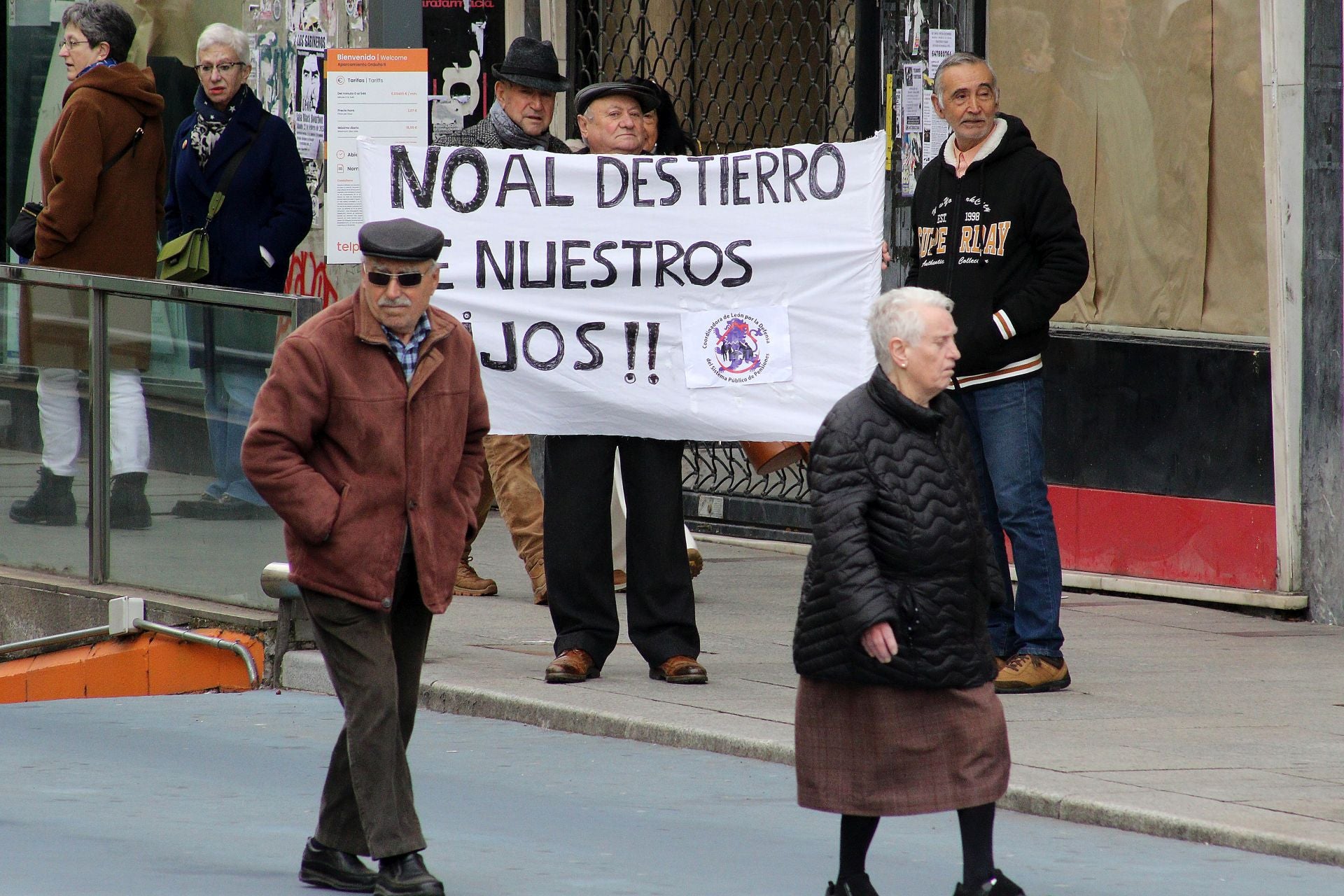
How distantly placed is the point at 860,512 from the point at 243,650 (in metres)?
4.35

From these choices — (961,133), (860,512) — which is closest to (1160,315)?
(961,133)

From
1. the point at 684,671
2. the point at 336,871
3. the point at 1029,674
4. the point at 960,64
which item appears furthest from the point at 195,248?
the point at 336,871

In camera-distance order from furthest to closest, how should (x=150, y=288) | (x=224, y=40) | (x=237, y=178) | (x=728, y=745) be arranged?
(x=237, y=178)
(x=224, y=40)
(x=150, y=288)
(x=728, y=745)

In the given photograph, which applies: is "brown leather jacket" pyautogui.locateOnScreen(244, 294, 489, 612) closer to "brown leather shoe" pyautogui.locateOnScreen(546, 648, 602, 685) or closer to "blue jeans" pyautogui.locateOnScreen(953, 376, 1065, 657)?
"brown leather shoe" pyautogui.locateOnScreen(546, 648, 602, 685)

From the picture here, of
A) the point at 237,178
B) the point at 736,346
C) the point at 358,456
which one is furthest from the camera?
the point at 237,178

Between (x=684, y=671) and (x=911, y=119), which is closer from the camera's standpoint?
(x=684, y=671)

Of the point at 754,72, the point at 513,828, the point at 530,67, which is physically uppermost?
the point at 754,72

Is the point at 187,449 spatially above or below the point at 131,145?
below

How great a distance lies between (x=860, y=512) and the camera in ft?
17.2

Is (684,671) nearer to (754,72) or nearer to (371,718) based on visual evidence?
(371,718)

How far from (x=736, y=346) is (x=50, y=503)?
3.75m

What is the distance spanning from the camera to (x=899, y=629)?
17.1ft

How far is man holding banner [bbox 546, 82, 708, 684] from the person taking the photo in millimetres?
8094

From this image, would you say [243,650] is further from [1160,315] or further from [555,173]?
[1160,315]
